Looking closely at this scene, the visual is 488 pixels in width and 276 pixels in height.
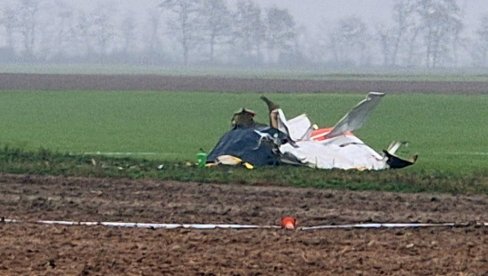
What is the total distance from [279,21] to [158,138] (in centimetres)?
14701

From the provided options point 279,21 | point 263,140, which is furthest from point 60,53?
point 263,140

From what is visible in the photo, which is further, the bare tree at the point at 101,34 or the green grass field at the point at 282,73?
the bare tree at the point at 101,34

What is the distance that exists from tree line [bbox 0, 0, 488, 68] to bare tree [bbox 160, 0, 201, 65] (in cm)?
15

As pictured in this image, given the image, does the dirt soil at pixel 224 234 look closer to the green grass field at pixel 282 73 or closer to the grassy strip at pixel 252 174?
the grassy strip at pixel 252 174

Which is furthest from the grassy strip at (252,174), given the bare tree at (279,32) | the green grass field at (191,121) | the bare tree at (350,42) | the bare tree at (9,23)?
the bare tree at (9,23)

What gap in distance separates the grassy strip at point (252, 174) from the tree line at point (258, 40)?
472 feet

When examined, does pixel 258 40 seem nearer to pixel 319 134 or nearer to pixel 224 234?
pixel 319 134

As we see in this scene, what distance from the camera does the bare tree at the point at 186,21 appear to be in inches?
7141

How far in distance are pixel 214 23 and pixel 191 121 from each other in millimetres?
145802

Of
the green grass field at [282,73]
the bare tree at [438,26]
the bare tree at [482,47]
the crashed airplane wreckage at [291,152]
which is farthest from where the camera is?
the bare tree at [482,47]

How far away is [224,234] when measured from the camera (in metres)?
13.7

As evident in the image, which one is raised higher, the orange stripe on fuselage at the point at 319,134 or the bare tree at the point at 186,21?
the orange stripe on fuselage at the point at 319,134

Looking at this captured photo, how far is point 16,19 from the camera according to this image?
7702 inches

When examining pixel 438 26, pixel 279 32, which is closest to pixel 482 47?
pixel 438 26
